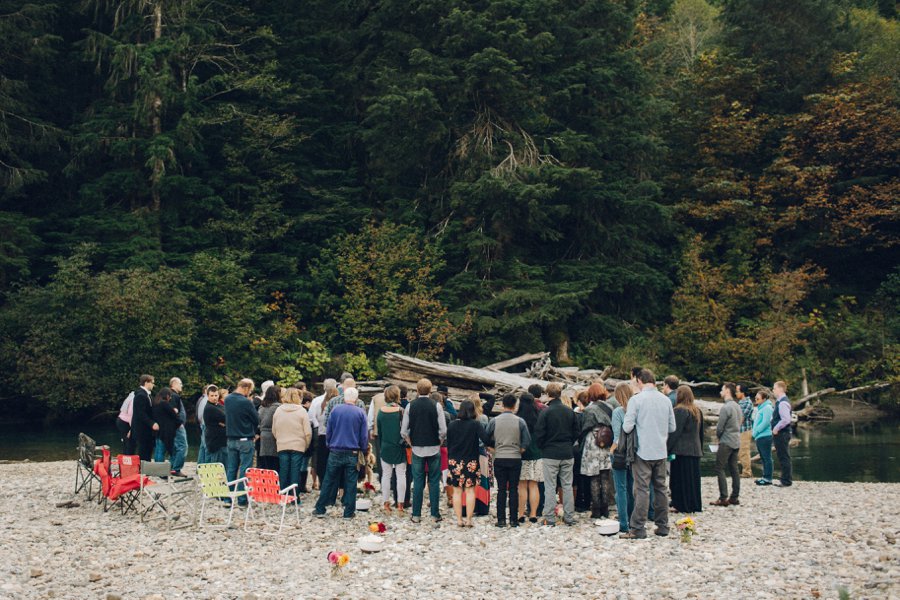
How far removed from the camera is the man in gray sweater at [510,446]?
10336 mm

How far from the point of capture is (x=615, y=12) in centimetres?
3388

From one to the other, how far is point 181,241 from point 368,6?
14.1 meters

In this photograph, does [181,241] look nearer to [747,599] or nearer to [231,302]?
[231,302]

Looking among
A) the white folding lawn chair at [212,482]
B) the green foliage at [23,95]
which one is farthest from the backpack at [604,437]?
the green foliage at [23,95]

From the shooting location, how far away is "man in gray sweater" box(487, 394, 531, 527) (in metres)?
10.3

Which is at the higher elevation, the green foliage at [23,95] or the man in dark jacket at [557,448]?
the green foliage at [23,95]

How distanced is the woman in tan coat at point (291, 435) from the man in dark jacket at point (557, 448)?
3411 mm

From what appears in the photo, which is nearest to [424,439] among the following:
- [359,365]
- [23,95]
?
[359,365]

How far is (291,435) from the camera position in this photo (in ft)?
37.5

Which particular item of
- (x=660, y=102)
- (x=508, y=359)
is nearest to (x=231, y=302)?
(x=508, y=359)

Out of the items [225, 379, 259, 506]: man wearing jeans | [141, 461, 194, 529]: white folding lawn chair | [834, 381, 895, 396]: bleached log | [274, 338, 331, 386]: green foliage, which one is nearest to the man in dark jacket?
[225, 379, 259, 506]: man wearing jeans

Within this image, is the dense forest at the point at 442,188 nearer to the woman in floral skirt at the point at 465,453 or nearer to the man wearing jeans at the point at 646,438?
the woman in floral skirt at the point at 465,453

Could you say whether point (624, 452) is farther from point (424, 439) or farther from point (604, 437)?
point (424, 439)

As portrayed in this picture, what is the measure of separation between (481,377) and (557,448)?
1436 cm
